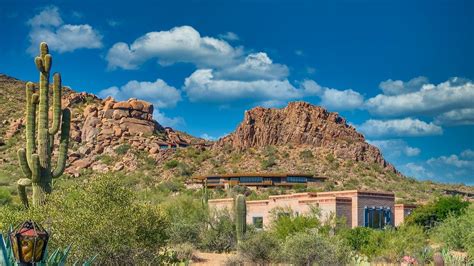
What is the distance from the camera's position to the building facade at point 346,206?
37216 millimetres

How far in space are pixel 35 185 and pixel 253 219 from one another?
85.0ft

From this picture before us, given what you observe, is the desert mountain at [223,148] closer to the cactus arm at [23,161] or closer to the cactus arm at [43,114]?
the cactus arm at [43,114]

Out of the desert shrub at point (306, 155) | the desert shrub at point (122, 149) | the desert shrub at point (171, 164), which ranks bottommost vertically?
the desert shrub at point (171, 164)

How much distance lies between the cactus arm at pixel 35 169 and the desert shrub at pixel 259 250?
11.1 meters

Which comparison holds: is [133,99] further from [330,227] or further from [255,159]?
[330,227]

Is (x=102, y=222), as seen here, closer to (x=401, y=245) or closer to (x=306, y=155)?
(x=401, y=245)

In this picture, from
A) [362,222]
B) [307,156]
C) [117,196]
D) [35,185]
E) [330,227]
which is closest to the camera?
[117,196]

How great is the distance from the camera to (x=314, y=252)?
82.1ft

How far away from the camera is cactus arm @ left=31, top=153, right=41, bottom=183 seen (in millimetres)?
19914

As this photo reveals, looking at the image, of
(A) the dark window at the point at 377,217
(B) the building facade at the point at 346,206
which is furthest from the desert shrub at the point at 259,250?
(A) the dark window at the point at 377,217

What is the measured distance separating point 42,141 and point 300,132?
61.9 meters

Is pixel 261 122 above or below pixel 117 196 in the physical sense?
above

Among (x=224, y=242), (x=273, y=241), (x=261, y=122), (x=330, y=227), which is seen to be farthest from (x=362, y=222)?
(x=261, y=122)

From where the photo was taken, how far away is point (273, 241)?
93.9 feet
